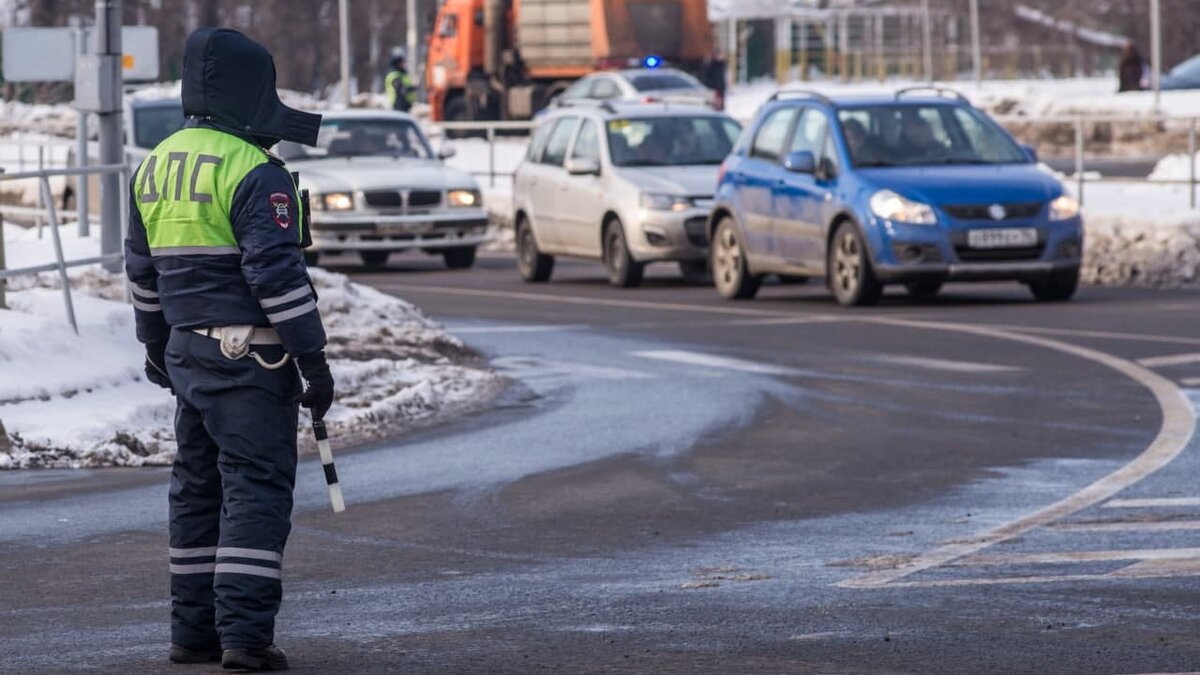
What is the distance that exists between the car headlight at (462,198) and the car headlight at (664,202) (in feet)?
12.6

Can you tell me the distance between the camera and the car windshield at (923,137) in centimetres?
1980

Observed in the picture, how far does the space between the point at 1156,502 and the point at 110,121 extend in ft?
28.8

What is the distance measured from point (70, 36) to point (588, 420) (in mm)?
7890

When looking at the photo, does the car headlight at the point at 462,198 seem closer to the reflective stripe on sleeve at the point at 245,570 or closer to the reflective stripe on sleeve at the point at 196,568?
the reflective stripe on sleeve at the point at 196,568

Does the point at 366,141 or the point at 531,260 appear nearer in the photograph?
the point at 531,260

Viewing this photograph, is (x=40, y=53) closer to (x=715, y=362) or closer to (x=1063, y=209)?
(x=715, y=362)

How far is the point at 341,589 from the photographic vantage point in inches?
300

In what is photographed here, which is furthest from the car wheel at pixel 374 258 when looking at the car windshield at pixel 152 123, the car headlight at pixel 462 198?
the car windshield at pixel 152 123

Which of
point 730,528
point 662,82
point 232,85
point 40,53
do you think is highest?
point 662,82

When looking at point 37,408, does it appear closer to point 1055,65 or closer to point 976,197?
point 976,197

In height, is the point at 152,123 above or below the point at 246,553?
above

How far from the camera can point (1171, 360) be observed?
1498cm

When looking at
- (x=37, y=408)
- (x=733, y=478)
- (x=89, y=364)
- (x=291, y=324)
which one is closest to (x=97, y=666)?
(x=291, y=324)

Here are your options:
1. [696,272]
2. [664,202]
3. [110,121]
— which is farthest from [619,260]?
[110,121]
